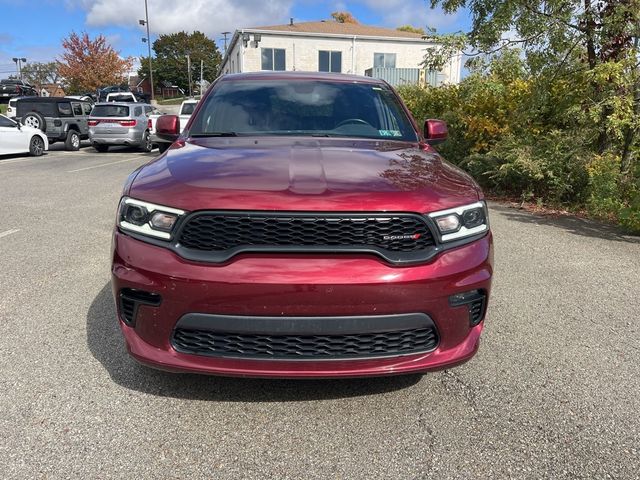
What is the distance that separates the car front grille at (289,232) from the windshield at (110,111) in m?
17.1

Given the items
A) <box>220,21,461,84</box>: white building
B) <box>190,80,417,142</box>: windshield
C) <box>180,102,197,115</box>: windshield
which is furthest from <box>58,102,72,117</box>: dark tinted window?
<box>190,80,417,142</box>: windshield

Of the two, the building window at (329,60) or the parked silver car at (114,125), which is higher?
the building window at (329,60)

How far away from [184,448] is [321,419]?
2.14 feet

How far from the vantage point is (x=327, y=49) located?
35375 millimetres

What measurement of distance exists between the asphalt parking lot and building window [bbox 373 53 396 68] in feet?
114

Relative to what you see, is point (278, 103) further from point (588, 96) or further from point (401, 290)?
point (588, 96)

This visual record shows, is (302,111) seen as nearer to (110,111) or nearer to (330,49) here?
(110,111)

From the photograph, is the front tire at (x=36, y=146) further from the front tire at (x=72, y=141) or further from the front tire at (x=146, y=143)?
the front tire at (x=146, y=143)

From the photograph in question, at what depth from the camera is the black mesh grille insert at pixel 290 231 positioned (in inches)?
89.5

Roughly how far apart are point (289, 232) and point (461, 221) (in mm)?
838

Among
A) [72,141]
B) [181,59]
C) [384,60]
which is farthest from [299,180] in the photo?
[181,59]

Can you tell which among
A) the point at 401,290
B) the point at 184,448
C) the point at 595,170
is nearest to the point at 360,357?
the point at 401,290

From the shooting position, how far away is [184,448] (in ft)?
7.56

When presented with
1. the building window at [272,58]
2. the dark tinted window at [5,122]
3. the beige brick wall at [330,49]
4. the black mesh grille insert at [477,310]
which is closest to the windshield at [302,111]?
the black mesh grille insert at [477,310]
